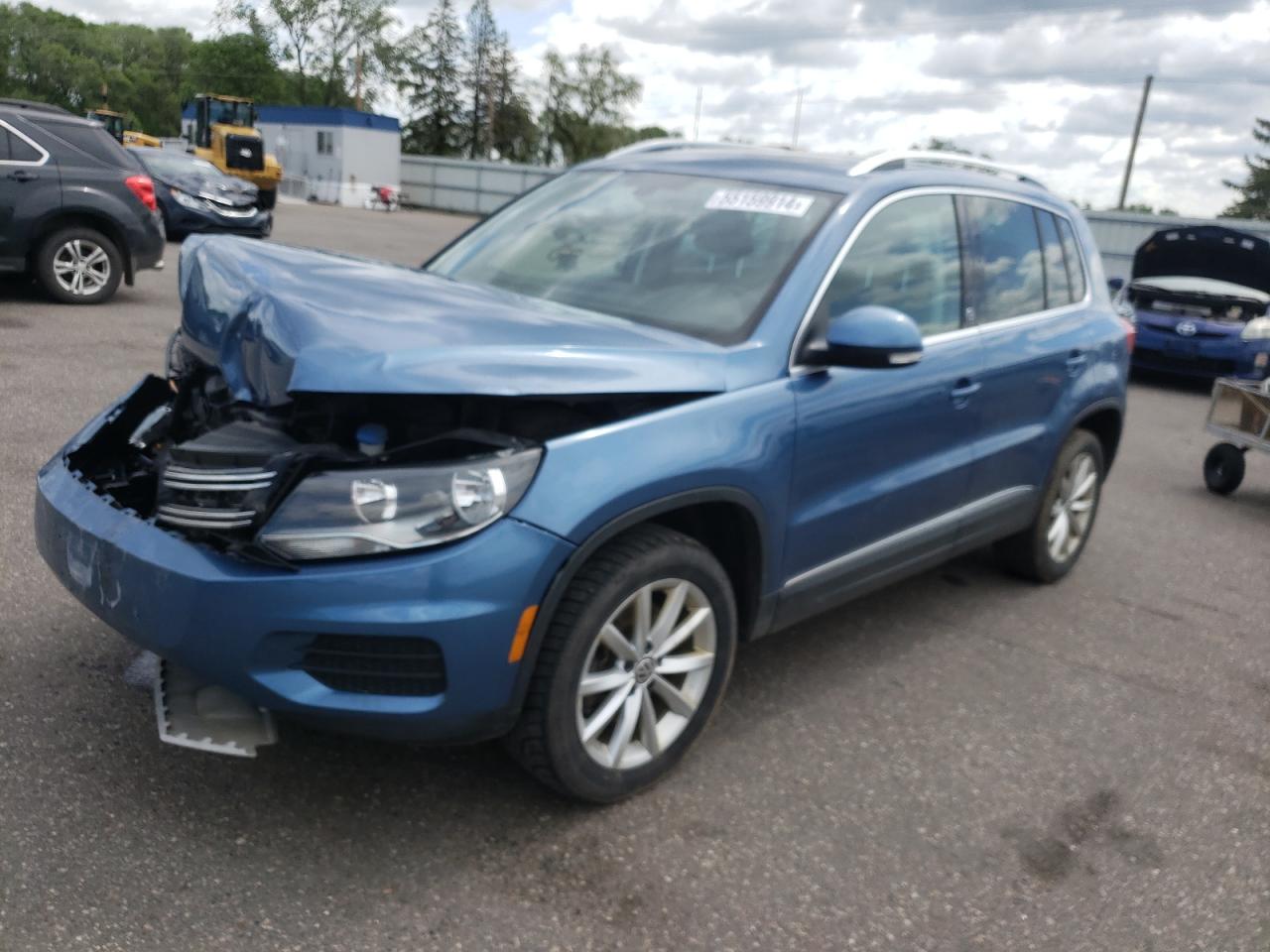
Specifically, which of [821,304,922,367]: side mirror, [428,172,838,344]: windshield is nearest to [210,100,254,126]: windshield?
[428,172,838,344]: windshield

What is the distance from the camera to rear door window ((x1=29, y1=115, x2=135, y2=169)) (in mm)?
10125

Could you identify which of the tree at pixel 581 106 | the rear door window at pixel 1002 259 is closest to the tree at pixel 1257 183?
the tree at pixel 581 106

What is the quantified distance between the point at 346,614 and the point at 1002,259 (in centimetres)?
311

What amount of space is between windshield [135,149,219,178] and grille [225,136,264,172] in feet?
51.0

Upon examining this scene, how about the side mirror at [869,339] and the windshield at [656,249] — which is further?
the windshield at [656,249]

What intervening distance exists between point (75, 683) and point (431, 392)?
1.67 meters

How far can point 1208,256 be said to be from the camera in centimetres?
1349

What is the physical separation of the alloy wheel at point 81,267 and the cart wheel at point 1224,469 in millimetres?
9292

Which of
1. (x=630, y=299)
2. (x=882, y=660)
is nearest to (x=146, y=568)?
(x=630, y=299)

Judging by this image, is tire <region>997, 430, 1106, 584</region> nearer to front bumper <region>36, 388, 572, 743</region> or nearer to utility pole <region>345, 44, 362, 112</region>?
front bumper <region>36, 388, 572, 743</region>

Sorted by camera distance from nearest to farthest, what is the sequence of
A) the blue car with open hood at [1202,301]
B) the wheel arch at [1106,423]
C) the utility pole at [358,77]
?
the wheel arch at [1106,423], the blue car with open hood at [1202,301], the utility pole at [358,77]

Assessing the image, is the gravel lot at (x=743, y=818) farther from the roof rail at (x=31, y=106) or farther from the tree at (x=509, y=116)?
the tree at (x=509, y=116)

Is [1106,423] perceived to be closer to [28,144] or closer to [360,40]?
[28,144]

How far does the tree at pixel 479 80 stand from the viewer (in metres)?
76.8
